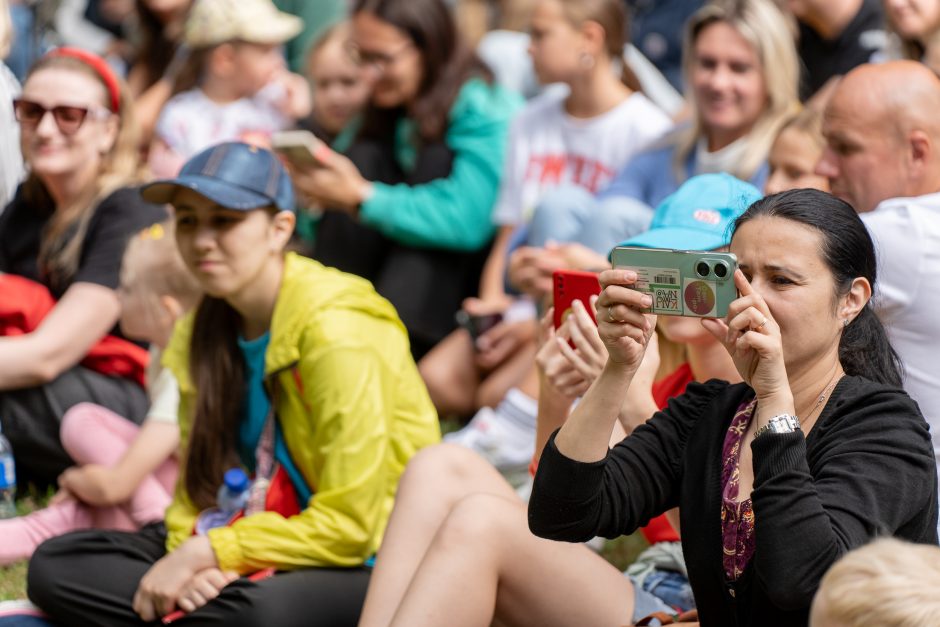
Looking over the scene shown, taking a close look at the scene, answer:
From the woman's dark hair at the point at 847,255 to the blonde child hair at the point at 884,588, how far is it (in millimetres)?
606

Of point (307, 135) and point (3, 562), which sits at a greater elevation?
point (307, 135)

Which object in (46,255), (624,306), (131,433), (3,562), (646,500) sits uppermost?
(624,306)

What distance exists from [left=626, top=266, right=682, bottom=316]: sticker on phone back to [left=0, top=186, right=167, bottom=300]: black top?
263 cm

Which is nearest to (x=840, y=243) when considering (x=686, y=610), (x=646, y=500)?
(x=646, y=500)

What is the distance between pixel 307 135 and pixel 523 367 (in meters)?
1.25

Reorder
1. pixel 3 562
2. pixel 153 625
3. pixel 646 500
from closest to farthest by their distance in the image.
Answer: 1. pixel 646 500
2. pixel 153 625
3. pixel 3 562

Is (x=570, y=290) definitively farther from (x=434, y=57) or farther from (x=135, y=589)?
(x=434, y=57)

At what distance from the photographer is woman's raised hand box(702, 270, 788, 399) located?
7.31 ft

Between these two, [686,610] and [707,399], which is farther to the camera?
[686,610]

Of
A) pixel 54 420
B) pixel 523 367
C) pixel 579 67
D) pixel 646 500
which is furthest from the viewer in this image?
pixel 579 67

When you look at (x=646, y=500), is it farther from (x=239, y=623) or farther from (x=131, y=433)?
(x=131, y=433)

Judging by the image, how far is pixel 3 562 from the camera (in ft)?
13.5

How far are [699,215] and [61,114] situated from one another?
8.11ft

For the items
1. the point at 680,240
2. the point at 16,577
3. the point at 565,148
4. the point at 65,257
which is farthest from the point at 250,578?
the point at 565,148
